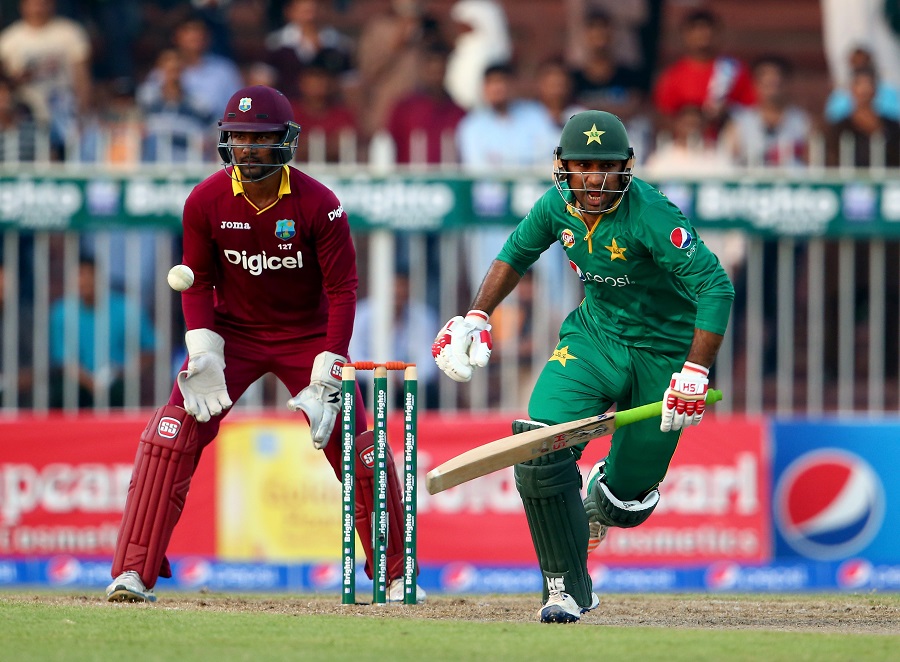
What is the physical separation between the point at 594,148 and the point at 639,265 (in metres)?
0.52

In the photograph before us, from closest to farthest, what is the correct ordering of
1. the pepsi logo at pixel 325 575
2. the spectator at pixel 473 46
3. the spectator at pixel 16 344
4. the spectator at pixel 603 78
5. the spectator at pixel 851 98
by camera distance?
1. the pepsi logo at pixel 325 575
2. the spectator at pixel 16 344
3. the spectator at pixel 851 98
4. the spectator at pixel 603 78
5. the spectator at pixel 473 46

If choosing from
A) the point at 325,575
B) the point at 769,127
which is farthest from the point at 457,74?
the point at 325,575

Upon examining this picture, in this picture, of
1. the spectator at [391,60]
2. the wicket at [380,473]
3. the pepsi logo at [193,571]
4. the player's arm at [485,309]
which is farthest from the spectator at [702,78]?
the wicket at [380,473]

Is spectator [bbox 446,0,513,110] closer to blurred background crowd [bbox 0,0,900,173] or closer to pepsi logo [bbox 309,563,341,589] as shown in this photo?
blurred background crowd [bbox 0,0,900,173]

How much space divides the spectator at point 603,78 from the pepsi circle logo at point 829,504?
3093 millimetres

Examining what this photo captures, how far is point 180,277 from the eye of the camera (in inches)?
263

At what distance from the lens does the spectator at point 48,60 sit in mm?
11789

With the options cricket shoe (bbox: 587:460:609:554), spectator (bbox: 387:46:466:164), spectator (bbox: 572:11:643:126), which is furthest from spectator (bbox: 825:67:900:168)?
cricket shoe (bbox: 587:460:609:554)

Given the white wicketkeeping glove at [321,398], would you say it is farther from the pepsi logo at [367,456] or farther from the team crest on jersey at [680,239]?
the team crest on jersey at [680,239]

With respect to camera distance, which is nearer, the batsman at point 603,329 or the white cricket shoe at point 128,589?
the batsman at point 603,329

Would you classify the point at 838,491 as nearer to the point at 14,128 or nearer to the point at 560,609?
the point at 560,609

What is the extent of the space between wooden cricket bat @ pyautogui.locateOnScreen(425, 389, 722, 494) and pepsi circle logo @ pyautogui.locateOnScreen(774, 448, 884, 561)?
3.81 metres

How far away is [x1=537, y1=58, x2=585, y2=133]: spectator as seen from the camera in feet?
36.9

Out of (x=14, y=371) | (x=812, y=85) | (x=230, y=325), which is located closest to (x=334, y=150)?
(x=14, y=371)
